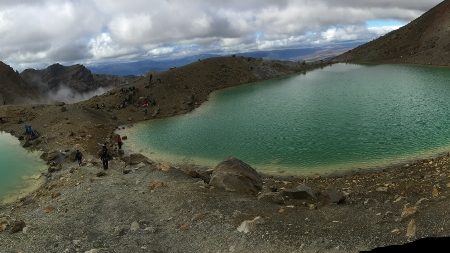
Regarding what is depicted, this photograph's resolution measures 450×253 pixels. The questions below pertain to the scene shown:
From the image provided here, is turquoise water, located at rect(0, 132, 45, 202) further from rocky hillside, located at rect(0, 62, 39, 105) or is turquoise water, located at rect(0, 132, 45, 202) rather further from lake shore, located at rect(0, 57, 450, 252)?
rocky hillside, located at rect(0, 62, 39, 105)

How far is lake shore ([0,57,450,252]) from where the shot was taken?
77.9 ft

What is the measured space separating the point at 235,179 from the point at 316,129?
86.1 feet

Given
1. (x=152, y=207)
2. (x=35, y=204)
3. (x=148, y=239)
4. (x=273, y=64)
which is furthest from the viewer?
(x=273, y=64)

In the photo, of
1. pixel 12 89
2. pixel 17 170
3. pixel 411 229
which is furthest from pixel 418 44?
pixel 411 229

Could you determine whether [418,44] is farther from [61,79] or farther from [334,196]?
[334,196]

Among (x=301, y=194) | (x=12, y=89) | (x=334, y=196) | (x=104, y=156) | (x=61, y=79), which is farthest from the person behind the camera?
(x=61, y=79)

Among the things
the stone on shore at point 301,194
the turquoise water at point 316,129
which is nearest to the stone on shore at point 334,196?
the stone on shore at point 301,194

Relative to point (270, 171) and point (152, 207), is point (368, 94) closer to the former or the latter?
point (270, 171)

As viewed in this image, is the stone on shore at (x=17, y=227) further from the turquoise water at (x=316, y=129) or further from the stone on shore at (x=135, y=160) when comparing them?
the turquoise water at (x=316, y=129)

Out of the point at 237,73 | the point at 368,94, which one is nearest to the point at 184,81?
the point at 237,73

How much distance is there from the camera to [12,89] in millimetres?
143875

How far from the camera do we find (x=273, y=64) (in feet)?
541

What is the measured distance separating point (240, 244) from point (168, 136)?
4400 centimetres

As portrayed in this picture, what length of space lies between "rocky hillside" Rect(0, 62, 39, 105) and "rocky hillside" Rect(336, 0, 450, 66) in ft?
439
